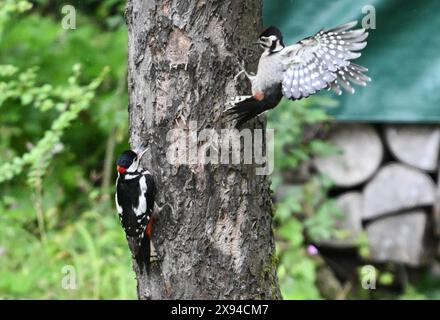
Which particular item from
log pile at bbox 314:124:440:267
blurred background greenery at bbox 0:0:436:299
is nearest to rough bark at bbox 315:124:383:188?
log pile at bbox 314:124:440:267

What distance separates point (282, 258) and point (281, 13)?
141 cm

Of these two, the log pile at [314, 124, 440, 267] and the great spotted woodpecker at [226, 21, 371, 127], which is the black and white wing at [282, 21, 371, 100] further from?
the log pile at [314, 124, 440, 267]

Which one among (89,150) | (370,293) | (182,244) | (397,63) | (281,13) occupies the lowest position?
(370,293)

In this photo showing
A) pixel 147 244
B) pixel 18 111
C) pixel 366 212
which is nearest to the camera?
pixel 147 244

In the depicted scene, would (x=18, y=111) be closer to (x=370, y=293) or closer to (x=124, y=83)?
(x=124, y=83)

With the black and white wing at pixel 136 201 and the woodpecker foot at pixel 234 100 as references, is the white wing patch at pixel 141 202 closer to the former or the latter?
the black and white wing at pixel 136 201

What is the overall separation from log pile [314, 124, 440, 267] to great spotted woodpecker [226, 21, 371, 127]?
2.59m

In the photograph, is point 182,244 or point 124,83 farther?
point 124,83

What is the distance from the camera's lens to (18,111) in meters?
5.28

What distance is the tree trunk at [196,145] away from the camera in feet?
7.79

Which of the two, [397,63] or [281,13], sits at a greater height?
[281,13]

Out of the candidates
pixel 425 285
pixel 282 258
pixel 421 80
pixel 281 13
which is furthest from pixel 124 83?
pixel 425 285

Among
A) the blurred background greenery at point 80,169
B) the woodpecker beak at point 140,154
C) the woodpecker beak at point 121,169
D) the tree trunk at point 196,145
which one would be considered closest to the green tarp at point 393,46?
the blurred background greenery at point 80,169

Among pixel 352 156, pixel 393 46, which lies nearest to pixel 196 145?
pixel 393 46
